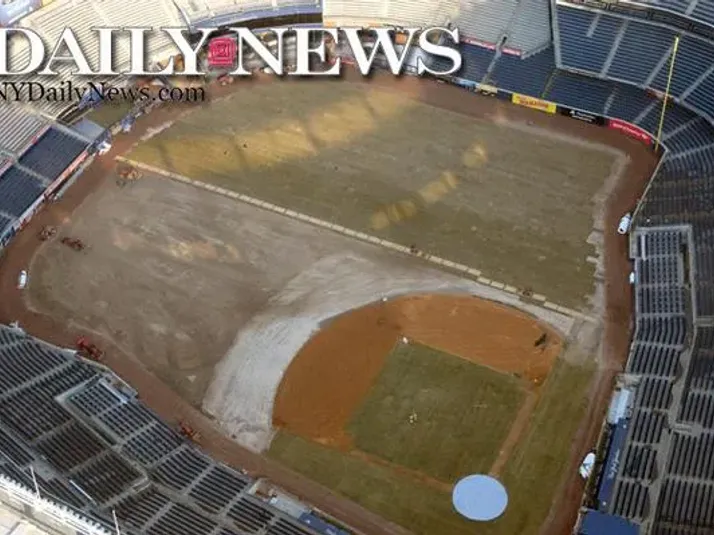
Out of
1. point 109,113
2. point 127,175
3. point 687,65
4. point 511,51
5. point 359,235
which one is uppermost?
point 687,65

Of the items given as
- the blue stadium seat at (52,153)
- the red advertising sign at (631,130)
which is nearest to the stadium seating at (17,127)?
the blue stadium seat at (52,153)

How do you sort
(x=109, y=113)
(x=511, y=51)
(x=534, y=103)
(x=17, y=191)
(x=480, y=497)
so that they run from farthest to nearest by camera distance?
(x=511, y=51), (x=534, y=103), (x=109, y=113), (x=17, y=191), (x=480, y=497)

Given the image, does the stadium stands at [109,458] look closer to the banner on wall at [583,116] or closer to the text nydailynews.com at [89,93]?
the text nydailynews.com at [89,93]

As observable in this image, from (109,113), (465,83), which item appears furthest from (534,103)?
(109,113)

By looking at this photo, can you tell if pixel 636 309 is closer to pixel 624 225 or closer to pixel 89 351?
pixel 624 225

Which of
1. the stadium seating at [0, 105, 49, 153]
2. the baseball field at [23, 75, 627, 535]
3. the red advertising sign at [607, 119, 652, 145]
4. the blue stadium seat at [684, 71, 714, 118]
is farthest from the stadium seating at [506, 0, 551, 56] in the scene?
the stadium seating at [0, 105, 49, 153]

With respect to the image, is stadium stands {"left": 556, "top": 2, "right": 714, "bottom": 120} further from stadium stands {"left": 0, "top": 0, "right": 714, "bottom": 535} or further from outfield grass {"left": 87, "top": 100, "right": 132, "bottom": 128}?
outfield grass {"left": 87, "top": 100, "right": 132, "bottom": 128}
